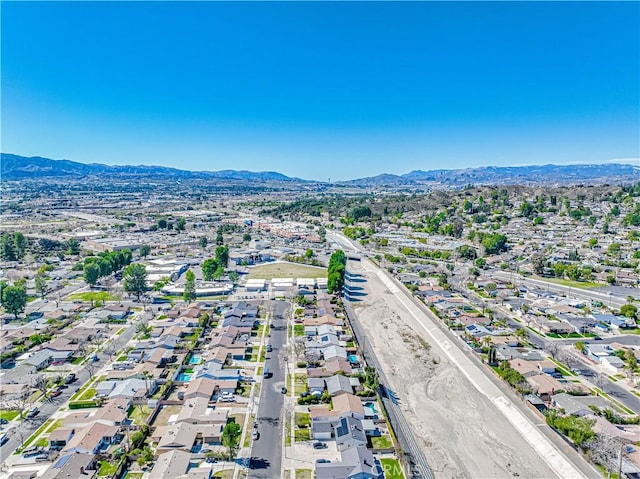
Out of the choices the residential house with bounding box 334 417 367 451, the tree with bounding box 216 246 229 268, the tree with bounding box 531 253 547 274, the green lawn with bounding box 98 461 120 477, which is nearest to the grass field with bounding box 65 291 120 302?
the tree with bounding box 216 246 229 268

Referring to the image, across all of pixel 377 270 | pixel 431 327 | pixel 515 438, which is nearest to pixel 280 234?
pixel 377 270

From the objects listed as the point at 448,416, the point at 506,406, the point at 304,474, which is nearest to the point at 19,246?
the point at 304,474

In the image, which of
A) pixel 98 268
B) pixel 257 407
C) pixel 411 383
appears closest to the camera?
pixel 257 407

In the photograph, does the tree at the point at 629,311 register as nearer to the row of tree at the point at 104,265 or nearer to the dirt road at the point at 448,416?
the dirt road at the point at 448,416

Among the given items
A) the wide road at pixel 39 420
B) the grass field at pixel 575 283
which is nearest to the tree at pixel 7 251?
the wide road at pixel 39 420

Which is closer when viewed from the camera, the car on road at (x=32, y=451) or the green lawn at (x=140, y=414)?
the car on road at (x=32, y=451)

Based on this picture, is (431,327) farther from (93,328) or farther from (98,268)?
(98,268)

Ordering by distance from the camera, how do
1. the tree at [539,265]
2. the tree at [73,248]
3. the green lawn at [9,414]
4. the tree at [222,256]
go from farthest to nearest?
1. the tree at [73,248]
2. the tree at [222,256]
3. the tree at [539,265]
4. the green lawn at [9,414]
